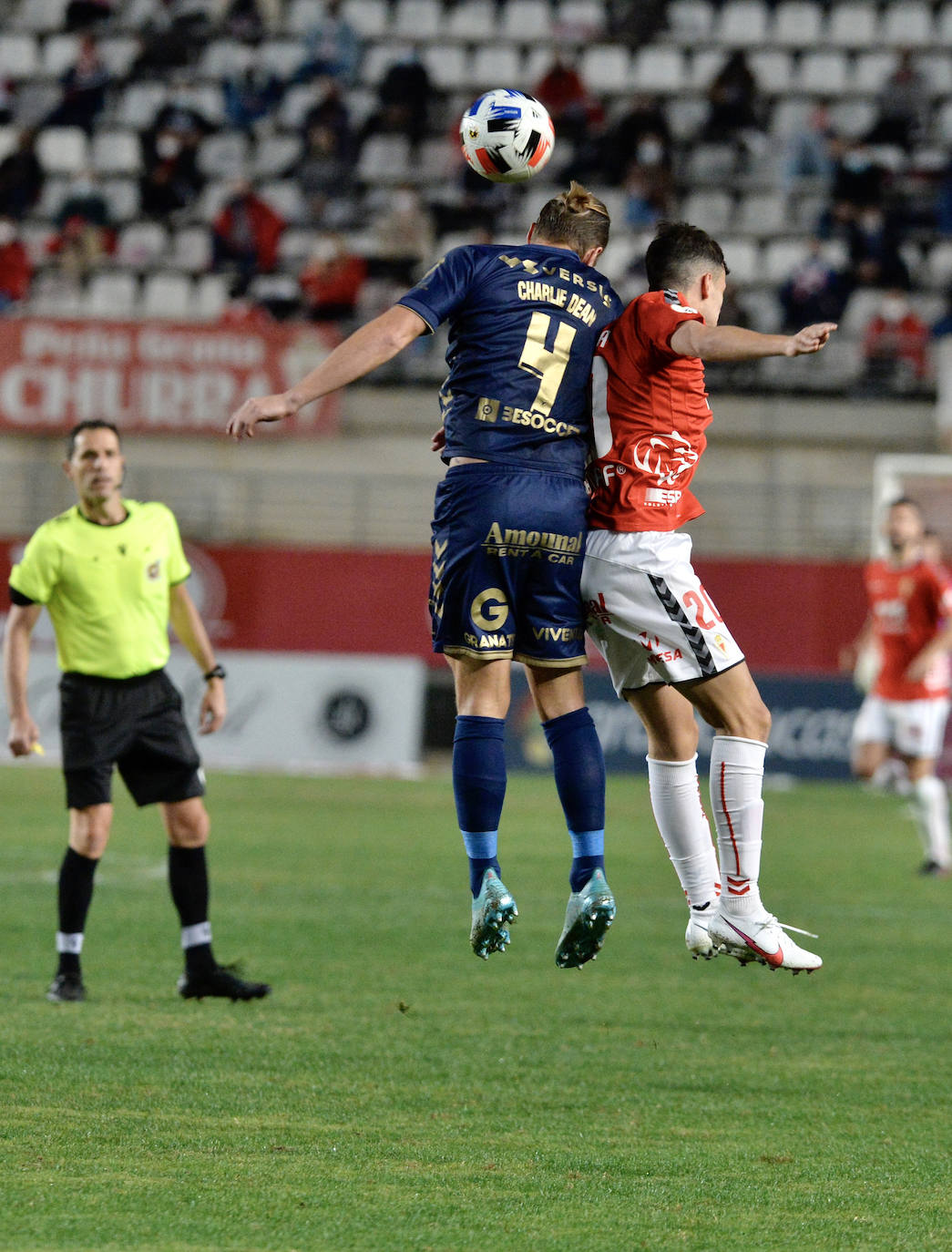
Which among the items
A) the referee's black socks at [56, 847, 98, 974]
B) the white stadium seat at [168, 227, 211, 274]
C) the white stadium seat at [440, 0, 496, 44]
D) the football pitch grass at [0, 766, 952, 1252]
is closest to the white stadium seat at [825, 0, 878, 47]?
the white stadium seat at [440, 0, 496, 44]

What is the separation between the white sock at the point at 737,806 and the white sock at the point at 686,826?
174 millimetres

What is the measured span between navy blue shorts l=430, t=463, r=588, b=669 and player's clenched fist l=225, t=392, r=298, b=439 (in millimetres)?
868

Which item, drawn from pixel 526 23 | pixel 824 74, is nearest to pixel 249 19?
pixel 526 23

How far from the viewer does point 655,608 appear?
531cm

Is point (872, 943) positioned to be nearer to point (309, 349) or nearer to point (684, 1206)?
point (684, 1206)

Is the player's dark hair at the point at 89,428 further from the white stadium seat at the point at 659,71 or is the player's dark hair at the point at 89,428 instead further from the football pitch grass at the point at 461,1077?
the white stadium seat at the point at 659,71

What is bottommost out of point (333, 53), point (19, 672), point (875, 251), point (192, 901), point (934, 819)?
point (934, 819)

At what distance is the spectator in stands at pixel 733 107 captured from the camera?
22.9 metres

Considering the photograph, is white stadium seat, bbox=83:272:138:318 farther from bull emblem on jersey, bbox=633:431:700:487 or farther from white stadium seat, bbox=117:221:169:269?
bull emblem on jersey, bbox=633:431:700:487

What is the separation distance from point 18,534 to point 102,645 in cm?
1252

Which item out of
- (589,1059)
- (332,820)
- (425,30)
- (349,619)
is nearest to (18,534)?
(349,619)

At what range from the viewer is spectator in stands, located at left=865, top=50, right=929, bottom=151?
2269 cm

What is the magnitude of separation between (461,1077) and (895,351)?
15.6 m

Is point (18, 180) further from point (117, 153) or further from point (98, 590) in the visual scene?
point (98, 590)
